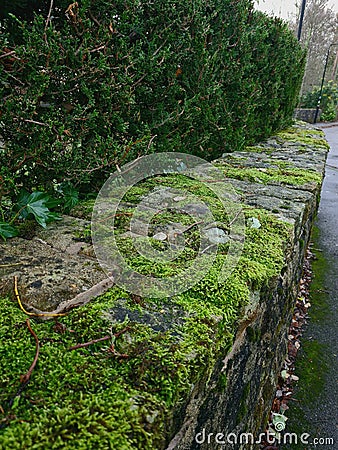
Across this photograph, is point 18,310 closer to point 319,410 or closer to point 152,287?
point 152,287

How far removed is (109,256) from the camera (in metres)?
1.54

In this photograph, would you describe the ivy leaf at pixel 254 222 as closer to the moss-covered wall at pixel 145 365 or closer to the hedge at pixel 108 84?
the moss-covered wall at pixel 145 365

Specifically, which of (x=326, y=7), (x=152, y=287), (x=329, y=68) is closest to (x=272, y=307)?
(x=152, y=287)

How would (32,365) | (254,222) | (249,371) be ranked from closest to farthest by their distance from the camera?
(32,365), (249,371), (254,222)

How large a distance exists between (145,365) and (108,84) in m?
1.77

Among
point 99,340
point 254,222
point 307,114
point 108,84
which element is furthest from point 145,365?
point 307,114

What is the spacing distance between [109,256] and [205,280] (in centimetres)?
44

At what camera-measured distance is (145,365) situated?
97 centimetres

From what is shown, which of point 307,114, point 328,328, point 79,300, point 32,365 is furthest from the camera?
point 307,114

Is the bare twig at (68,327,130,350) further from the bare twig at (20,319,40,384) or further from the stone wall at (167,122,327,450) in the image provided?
the stone wall at (167,122,327,450)

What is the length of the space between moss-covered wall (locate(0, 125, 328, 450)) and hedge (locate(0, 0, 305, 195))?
0.67 m

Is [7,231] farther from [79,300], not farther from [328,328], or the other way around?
[328,328]

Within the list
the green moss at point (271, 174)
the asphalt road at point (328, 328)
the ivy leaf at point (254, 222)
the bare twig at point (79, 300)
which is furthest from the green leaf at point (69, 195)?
the asphalt road at point (328, 328)

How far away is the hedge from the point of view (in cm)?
181
